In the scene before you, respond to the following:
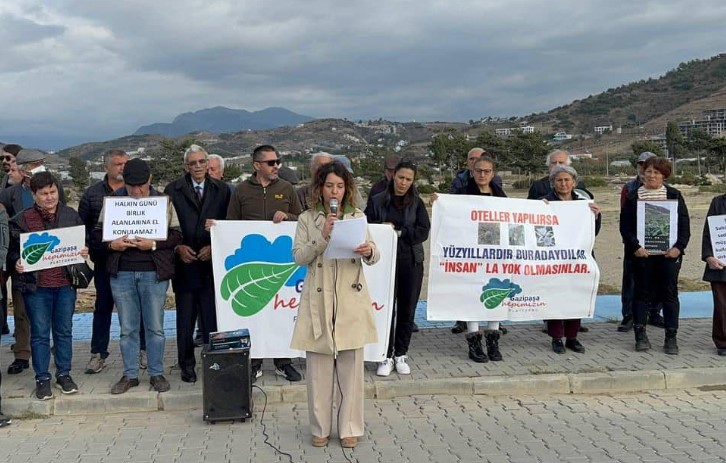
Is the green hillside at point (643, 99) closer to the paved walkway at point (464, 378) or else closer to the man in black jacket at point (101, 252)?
the paved walkway at point (464, 378)

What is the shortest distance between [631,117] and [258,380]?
12863 cm

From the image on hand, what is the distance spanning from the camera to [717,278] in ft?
24.1

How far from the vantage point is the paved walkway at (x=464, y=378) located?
6.27 m

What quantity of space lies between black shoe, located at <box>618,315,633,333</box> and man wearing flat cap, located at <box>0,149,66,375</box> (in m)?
6.93

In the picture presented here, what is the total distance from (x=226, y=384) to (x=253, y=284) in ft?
4.68


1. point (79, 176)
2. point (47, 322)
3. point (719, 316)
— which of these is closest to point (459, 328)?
point (719, 316)

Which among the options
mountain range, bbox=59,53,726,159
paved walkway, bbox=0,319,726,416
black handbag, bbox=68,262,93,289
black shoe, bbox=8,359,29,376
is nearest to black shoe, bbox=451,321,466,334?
paved walkway, bbox=0,319,726,416

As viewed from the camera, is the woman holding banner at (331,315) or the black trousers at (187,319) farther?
the black trousers at (187,319)

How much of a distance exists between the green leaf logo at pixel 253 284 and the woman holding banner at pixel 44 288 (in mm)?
1464

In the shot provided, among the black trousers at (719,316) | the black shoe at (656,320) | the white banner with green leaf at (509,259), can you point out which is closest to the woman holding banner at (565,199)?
the white banner with green leaf at (509,259)

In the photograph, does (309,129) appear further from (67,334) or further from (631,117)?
(67,334)

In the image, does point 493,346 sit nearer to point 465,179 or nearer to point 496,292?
point 496,292

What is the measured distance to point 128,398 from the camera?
6.26 meters

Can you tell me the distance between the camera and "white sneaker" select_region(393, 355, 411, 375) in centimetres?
694
